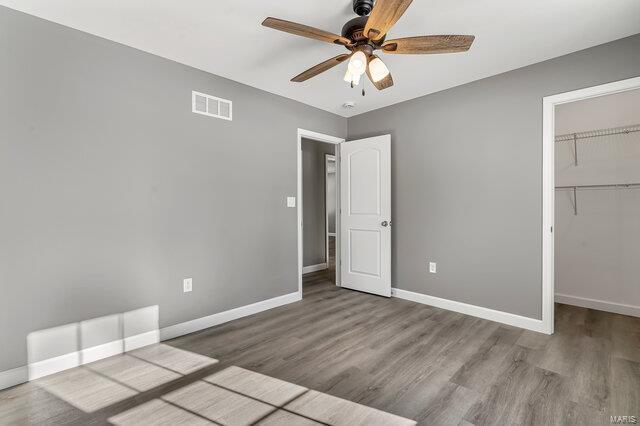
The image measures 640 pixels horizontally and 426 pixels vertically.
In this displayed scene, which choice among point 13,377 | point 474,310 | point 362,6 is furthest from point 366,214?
point 13,377

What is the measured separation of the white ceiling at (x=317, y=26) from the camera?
2.09m

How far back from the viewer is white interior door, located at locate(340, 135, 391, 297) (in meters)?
4.00

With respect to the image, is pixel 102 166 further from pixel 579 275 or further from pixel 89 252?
pixel 579 275

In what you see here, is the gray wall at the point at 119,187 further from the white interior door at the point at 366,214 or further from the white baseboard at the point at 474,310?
the white baseboard at the point at 474,310

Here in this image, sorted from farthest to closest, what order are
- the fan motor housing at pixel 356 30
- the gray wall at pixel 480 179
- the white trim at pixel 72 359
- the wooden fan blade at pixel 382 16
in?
the gray wall at pixel 480 179 → the white trim at pixel 72 359 → the fan motor housing at pixel 356 30 → the wooden fan blade at pixel 382 16

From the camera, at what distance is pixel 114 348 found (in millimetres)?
2496

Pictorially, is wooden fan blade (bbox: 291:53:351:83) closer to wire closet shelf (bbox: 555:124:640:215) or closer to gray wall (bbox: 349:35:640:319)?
gray wall (bbox: 349:35:640:319)

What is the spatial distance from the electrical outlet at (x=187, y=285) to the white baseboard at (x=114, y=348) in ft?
1.01

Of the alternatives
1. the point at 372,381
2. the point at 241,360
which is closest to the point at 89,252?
the point at 241,360

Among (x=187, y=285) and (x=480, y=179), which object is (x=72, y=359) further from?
(x=480, y=179)

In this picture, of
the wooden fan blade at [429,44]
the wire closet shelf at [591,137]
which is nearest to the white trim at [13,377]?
the wooden fan blade at [429,44]

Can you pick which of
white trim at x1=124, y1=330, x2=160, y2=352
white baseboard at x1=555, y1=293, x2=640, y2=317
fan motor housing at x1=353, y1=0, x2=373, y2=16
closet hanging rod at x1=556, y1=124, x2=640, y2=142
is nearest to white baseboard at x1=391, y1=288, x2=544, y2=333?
white baseboard at x1=555, y1=293, x2=640, y2=317

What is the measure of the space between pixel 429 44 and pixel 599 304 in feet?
11.7

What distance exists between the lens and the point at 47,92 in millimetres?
2227
